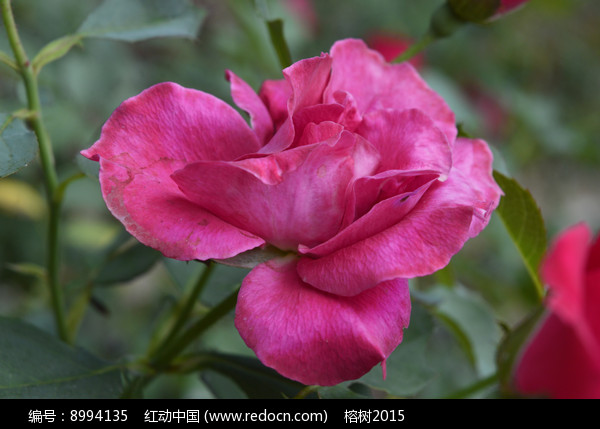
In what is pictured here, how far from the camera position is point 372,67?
52 cm

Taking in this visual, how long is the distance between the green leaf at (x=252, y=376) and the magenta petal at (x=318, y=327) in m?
0.15

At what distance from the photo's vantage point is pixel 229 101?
33.0 inches

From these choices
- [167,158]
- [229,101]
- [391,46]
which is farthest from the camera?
[391,46]

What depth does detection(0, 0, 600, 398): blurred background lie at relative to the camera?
3.22 feet

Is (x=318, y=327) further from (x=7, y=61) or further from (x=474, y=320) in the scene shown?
(x=474, y=320)

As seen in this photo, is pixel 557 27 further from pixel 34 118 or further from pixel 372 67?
pixel 34 118

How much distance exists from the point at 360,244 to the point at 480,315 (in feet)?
1.78

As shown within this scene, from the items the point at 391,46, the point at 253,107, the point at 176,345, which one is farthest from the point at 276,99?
the point at 391,46

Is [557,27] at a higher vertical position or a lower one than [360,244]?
lower

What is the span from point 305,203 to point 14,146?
0.26m

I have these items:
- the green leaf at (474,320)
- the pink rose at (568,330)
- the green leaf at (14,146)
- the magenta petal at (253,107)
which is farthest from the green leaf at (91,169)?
the green leaf at (474,320)

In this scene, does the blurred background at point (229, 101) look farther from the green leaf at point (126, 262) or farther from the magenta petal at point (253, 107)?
the magenta petal at point (253, 107)

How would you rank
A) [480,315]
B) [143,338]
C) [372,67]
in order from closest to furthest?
[372,67]
[480,315]
[143,338]
